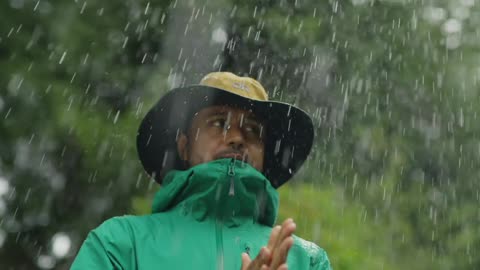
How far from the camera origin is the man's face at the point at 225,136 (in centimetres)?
331

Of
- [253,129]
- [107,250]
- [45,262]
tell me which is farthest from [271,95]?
[107,250]

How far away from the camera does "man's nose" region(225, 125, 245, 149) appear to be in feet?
10.9

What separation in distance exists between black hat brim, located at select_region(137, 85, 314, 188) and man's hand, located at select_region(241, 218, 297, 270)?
3.80 ft

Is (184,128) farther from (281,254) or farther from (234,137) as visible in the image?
(281,254)

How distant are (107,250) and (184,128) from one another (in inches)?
37.0

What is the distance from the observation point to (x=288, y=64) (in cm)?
809

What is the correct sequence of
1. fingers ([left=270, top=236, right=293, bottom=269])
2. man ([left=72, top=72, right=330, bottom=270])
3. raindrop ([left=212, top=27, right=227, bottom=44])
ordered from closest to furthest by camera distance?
fingers ([left=270, top=236, right=293, bottom=269]), man ([left=72, top=72, right=330, bottom=270]), raindrop ([left=212, top=27, right=227, bottom=44])

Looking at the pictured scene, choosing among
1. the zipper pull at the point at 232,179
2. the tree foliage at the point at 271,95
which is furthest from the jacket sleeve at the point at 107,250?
the tree foliage at the point at 271,95

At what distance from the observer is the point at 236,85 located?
354cm

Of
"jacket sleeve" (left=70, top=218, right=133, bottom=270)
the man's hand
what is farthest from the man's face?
the man's hand

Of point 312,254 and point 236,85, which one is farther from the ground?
point 236,85

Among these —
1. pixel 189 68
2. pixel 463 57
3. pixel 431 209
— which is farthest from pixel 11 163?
pixel 463 57

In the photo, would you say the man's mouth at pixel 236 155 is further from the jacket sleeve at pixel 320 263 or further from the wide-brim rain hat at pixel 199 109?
the jacket sleeve at pixel 320 263

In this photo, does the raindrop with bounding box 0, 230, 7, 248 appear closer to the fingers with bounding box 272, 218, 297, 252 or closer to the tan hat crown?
the tan hat crown
